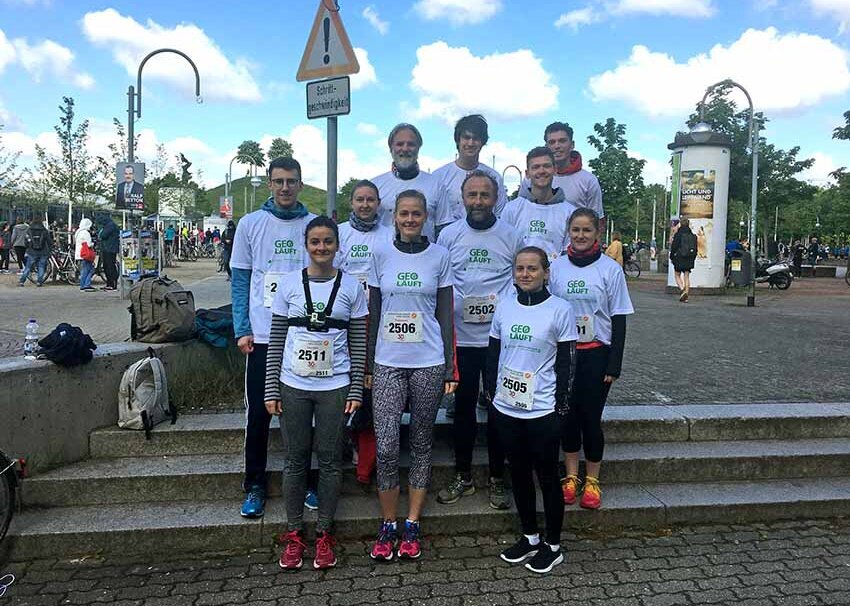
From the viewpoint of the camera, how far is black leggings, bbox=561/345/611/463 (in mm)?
4133

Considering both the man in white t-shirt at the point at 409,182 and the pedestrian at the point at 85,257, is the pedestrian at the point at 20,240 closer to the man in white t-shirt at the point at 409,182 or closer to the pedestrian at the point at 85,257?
the pedestrian at the point at 85,257

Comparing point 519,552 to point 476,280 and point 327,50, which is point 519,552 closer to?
point 476,280

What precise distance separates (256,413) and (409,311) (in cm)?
116

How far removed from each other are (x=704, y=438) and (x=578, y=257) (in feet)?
6.72

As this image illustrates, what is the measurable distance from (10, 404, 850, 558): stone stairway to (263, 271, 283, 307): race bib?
3.92 feet

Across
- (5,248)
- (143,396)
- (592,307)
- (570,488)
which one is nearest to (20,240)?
(5,248)

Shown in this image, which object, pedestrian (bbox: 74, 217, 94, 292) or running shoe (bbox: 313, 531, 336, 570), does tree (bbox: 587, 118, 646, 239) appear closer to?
pedestrian (bbox: 74, 217, 94, 292)

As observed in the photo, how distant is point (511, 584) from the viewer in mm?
3654

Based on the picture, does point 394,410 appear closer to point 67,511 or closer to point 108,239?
point 67,511

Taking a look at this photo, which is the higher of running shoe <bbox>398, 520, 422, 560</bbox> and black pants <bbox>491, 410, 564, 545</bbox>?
black pants <bbox>491, 410, 564, 545</bbox>

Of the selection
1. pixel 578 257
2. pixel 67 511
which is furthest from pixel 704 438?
pixel 67 511

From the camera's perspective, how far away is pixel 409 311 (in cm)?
381

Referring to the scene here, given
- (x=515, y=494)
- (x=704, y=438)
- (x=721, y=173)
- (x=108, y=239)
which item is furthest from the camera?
(x=721, y=173)

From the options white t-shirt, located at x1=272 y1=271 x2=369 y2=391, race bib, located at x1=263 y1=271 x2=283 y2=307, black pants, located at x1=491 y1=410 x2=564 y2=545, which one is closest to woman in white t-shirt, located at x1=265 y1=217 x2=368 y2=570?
white t-shirt, located at x1=272 y1=271 x2=369 y2=391
